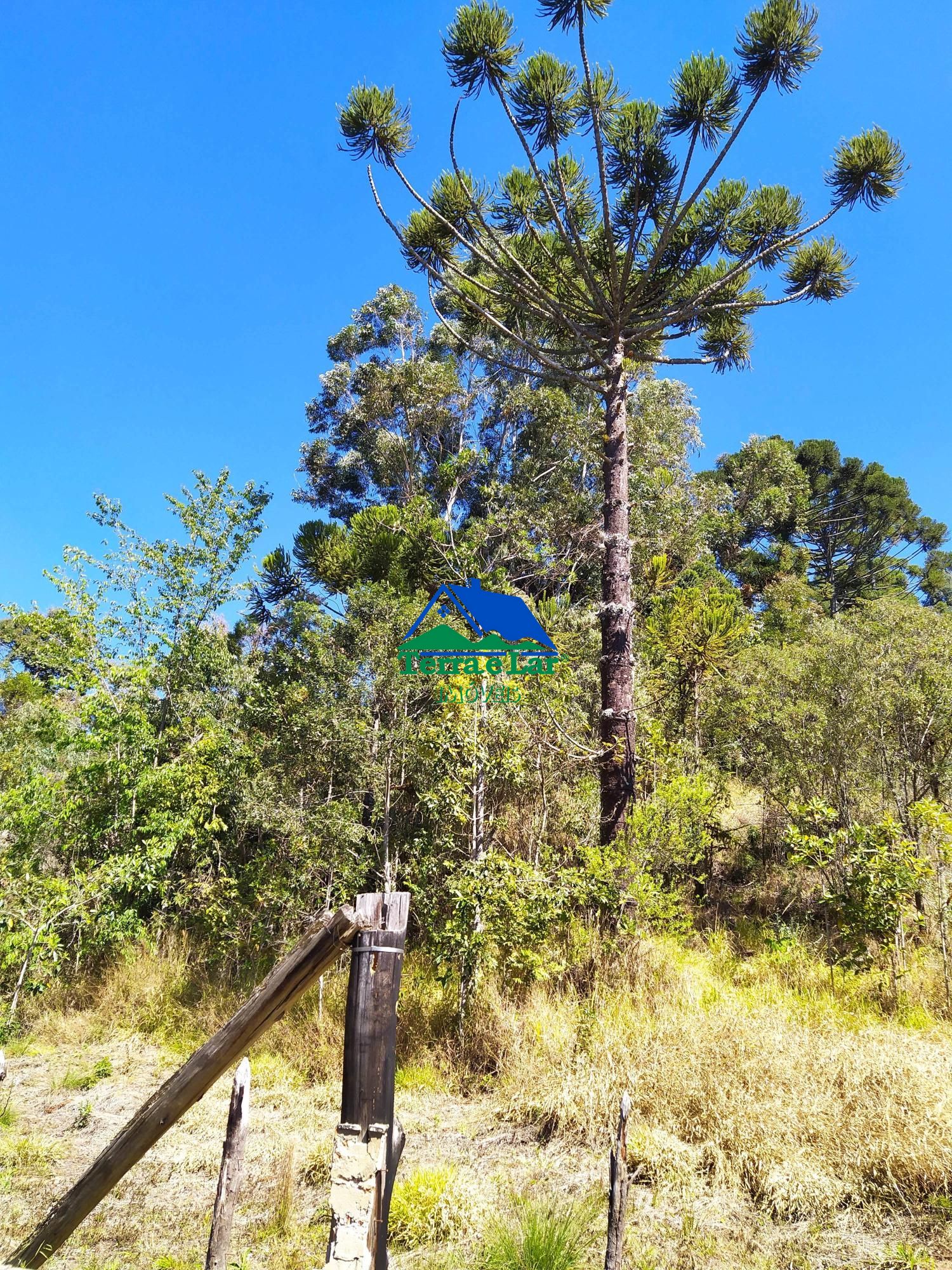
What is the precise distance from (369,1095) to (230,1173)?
1717 millimetres

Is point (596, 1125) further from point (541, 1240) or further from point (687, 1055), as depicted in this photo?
point (541, 1240)

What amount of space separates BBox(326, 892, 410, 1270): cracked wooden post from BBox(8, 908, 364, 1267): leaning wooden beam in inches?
3.9

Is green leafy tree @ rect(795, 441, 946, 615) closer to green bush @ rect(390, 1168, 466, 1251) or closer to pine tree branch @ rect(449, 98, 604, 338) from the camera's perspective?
pine tree branch @ rect(449, 98, 604, 338)

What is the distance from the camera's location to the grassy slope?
12.5ft

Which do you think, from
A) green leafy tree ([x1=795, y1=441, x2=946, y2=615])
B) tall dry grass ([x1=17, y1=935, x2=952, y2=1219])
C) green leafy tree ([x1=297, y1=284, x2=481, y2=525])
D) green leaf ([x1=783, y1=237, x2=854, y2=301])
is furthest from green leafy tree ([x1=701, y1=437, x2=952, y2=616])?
tall dry grass ([x1=17, y1=935, x2=952, y2=1219])

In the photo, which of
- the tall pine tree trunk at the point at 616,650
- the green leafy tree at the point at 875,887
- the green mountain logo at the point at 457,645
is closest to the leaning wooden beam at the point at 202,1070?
the tall pine tree trunk at the point at 616,650

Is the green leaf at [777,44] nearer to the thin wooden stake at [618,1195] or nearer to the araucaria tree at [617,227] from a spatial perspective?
the araucaria tree at [617,227]

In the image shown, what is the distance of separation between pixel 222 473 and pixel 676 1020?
8177 millimetres

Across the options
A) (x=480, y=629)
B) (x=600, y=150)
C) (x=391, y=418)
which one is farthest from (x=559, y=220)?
(x=391, y=418)

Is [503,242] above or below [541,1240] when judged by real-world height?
above

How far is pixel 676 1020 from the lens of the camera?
539cm

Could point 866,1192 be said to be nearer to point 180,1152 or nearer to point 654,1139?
point 654,1139

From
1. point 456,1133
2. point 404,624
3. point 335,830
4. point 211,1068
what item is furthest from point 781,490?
point 211,1068

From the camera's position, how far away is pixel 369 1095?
225cm
